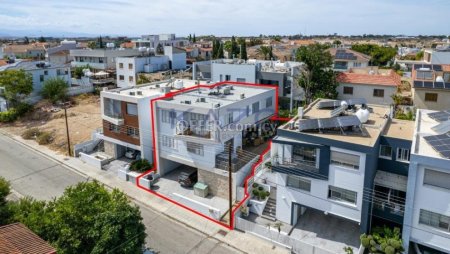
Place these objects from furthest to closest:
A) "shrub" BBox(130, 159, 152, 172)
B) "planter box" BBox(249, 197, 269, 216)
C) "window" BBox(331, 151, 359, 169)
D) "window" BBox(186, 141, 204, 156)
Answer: "shrub" BBox(130, 159, 152, 172) < "window" BBox(186, 141, 204, 156) < "planter box" BBox(249, 197, 269, 216) < "window" BBox(331, 151, 359, 169)

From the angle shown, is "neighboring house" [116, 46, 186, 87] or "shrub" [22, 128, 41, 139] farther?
"neighboring house" [116, 46, 186, 87]

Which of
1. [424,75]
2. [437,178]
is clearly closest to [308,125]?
[437,178]

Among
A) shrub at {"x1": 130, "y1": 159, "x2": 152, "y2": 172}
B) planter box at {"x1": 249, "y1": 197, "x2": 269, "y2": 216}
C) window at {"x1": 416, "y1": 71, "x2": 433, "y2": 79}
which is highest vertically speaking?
window at {"x1": 416, "y1": 71, "x2": 433, "y2": 79}

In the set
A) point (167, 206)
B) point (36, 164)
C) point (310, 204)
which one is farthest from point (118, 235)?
point (36, 164)

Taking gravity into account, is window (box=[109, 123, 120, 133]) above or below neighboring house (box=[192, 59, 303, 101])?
below

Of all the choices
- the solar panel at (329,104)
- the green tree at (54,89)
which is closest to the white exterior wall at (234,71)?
the solar panel at (329,104)

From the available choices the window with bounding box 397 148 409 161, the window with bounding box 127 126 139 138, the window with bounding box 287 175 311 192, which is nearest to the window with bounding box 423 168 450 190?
the window with bounding box 397 148 409 161

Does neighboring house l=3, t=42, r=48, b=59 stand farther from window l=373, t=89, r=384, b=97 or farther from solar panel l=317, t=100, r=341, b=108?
solar panel l=317, t=100, r=341, b=108
